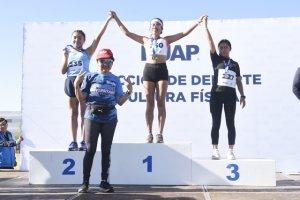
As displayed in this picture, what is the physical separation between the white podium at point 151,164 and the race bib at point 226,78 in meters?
0.79

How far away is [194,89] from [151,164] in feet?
7.62

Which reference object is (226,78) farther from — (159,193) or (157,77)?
(159,193)

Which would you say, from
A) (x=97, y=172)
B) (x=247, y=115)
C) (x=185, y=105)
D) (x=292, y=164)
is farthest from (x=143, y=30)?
(x=292, y=164)

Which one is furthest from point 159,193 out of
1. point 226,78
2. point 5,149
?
point 5,149

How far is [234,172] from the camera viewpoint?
145 inches

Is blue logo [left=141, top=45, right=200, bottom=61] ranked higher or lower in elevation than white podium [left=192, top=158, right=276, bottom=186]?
higher

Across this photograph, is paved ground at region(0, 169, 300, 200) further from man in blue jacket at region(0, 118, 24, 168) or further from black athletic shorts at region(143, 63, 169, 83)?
man in blue jacket at region(0, 118, 24, 168)

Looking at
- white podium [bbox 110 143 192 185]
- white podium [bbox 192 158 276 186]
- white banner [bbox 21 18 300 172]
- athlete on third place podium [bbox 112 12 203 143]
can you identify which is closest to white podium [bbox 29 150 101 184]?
white podium [bbox 110 143 192 185]

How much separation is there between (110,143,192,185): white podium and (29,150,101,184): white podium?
0.26m

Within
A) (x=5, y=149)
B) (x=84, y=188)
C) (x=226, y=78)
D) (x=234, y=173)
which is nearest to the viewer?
(x=84, y=188)

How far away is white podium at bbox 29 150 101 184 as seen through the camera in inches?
150

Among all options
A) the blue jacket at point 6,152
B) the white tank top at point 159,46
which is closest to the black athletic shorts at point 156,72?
the white tank top at point 159,46

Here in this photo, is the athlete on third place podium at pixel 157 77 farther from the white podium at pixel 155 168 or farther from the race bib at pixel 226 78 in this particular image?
the race bib at pixel 226 78

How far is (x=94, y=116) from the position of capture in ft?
9.96
